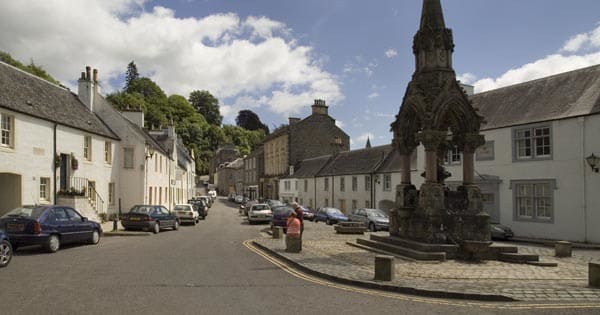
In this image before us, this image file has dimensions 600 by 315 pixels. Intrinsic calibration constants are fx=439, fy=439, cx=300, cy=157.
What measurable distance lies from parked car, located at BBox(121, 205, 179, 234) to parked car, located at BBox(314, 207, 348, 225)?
15.1m

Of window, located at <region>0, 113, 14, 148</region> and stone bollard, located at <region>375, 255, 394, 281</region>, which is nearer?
stone bollard, located at <region>375, 255, 394, 281</region>

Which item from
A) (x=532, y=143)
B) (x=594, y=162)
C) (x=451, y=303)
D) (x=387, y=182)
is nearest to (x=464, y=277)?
(x=451, y=303)

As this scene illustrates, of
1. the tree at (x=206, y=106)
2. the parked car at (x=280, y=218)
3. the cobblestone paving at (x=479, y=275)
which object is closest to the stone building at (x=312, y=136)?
the parked car at (x=280, y=218)

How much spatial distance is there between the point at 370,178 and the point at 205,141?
75.6 metres

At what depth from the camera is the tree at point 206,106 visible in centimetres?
12462

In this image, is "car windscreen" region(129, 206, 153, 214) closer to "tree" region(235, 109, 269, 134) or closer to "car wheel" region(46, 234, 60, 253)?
"car wheel" region(46, 234, 60, 253)

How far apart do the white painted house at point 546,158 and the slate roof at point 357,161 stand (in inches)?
525

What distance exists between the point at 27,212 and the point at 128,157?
18.7 meters

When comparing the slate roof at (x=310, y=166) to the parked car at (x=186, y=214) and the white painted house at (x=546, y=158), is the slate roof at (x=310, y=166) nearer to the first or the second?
the parked car at (x=186, y=214)

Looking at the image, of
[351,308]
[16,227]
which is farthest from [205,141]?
[351,308]

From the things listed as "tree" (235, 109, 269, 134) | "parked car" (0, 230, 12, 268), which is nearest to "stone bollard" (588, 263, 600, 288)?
"parked car" (0, 230, 12, 268)

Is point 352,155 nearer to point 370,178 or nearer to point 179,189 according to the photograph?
point 370,178

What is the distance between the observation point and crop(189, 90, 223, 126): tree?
409 feet

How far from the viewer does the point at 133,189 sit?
3192cm
